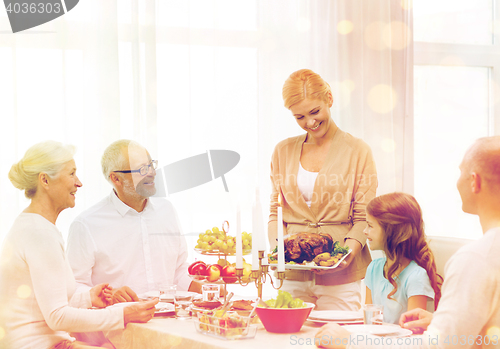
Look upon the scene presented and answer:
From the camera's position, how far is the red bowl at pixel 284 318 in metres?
1.47

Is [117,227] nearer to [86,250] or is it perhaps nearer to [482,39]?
[86,250]

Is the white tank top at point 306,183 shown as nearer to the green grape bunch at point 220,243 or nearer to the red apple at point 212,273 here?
the green grape bunch at point 220,243

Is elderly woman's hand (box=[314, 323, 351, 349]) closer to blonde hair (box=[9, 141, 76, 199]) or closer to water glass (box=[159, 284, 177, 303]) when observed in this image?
water glass (box=[159, 284, 177, 303])

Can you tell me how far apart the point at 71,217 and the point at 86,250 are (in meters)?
0.86

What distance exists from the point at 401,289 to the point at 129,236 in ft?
4.00

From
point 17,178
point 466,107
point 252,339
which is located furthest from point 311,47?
point 252,339

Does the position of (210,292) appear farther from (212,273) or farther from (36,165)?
(36,165)

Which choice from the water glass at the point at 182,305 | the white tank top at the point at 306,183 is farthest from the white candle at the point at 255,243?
the white tank top at the point at 306,183

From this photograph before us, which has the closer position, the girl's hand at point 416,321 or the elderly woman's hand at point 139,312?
the girl's hand at point 416,321

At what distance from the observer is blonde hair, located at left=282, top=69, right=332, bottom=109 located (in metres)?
2.27

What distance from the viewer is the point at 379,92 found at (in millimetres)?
3533

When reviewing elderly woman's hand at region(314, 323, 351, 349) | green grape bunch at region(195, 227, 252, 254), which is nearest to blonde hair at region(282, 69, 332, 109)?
green grape bunch at region(195, 227, 252, 254)

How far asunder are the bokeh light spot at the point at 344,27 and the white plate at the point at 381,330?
2463mm

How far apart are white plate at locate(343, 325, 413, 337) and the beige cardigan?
0.76m
